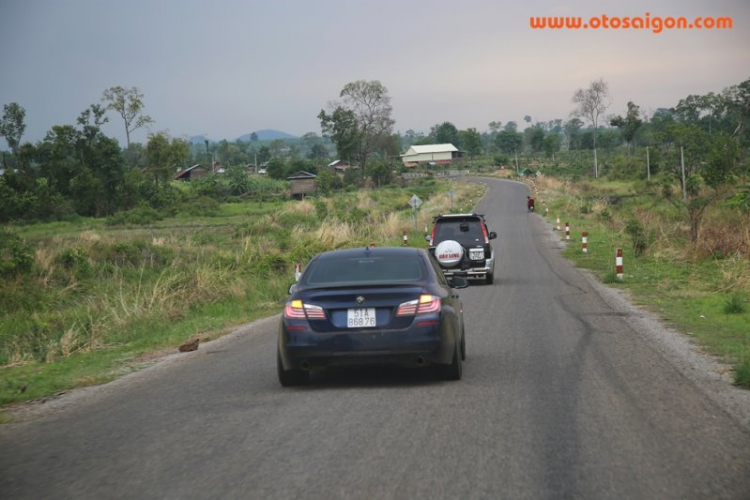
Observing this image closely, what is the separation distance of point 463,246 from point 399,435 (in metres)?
16.6

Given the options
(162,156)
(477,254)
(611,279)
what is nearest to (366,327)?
(477,254)

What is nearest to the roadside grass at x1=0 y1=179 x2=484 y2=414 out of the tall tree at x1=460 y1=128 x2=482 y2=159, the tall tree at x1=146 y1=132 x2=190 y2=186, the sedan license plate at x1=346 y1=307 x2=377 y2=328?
the sedan license plate at x1=346 y1=307 x2=377 y2=328

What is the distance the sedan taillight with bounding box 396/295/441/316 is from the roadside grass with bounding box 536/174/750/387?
3.52m

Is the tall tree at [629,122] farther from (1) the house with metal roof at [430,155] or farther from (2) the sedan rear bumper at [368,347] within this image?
(2) the sedan rear bumper at [368,347]

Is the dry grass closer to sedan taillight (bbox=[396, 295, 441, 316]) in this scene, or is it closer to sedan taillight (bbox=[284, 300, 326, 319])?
sedan taillight (bbox=[284, 300, 326, 319])

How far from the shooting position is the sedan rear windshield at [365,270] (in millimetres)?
9586

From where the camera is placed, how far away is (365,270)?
32.2 ft

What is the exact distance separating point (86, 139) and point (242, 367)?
68983 millimetres

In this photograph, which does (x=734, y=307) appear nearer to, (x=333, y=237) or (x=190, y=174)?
(x=333, y=237)

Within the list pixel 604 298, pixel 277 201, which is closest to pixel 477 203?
pixel 277 201

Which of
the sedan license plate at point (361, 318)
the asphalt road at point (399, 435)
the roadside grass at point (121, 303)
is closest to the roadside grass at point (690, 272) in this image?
the asphalt road at point (399, 435)

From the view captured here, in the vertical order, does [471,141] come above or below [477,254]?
above

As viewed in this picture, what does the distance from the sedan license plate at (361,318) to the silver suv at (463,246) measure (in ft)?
45.7

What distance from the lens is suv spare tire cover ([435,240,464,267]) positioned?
904 inches
